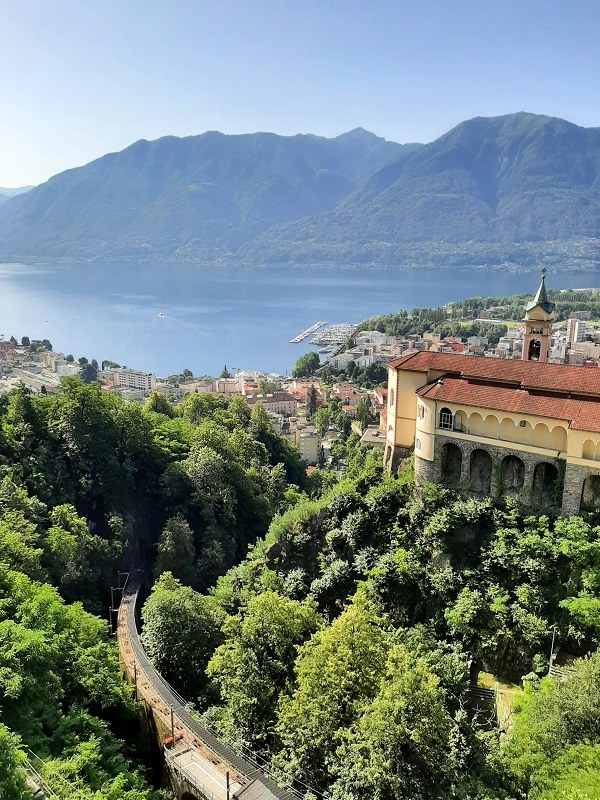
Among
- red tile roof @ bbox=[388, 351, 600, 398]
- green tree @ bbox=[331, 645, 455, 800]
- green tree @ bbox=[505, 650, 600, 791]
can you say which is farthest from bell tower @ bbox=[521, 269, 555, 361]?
green tree @ bbox=[331, 645, 455, 800]

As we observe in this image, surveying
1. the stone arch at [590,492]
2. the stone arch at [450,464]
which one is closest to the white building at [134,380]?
the stone arch at [450,464]

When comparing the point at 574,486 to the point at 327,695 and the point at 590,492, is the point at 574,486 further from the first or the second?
the point at 327,695

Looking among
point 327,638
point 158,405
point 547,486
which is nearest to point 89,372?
point 158,405

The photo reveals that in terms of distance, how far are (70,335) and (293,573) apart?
475 ft

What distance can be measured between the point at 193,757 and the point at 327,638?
4.41m

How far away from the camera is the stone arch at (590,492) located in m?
19.0

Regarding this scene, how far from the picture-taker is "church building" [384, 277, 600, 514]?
19203mm

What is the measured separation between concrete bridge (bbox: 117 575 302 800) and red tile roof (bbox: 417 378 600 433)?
12.5 metres

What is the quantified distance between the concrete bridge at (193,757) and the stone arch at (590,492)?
1183 cm

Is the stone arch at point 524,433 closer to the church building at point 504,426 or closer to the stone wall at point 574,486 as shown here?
the church building at point 504,426

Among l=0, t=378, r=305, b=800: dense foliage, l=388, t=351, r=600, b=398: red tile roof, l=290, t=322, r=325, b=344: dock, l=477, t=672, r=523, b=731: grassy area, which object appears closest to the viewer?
l=0, t=378, r=305, b=800: dense foliage

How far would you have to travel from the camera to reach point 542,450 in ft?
65.5

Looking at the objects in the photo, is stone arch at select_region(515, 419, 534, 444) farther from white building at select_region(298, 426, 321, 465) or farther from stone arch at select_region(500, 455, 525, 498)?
white building at select_region(298, 426, 321, 465)

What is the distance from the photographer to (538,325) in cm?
2464
